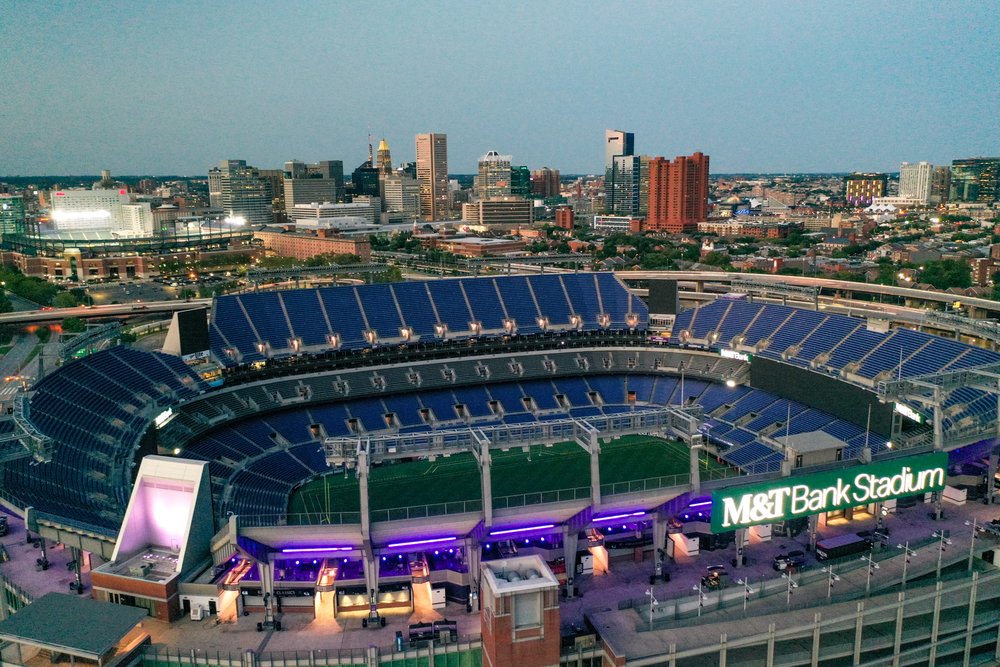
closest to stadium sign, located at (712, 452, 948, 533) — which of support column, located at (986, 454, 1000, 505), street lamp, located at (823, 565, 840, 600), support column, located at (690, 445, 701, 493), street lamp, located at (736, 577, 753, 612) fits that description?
support column, located at (690, 445, 701, 493)

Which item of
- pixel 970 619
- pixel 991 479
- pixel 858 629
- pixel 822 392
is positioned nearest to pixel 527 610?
pixel 858 629

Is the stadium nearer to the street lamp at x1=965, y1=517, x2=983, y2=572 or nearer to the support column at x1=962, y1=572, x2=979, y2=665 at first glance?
the support column at x1=962, y1=572, x2=979, y2=665

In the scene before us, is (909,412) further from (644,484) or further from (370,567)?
(370,567)

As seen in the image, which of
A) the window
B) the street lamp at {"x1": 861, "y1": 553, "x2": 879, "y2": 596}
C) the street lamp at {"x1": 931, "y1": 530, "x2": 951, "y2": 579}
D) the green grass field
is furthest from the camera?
the green grass field

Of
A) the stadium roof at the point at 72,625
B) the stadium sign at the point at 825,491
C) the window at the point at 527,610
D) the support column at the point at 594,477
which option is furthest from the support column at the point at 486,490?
the stadium roof at the point at 72,625

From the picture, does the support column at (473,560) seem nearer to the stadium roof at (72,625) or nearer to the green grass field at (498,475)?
the stadium roof at (72,625)

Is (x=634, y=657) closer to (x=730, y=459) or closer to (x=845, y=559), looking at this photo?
(x=845, y=559)
